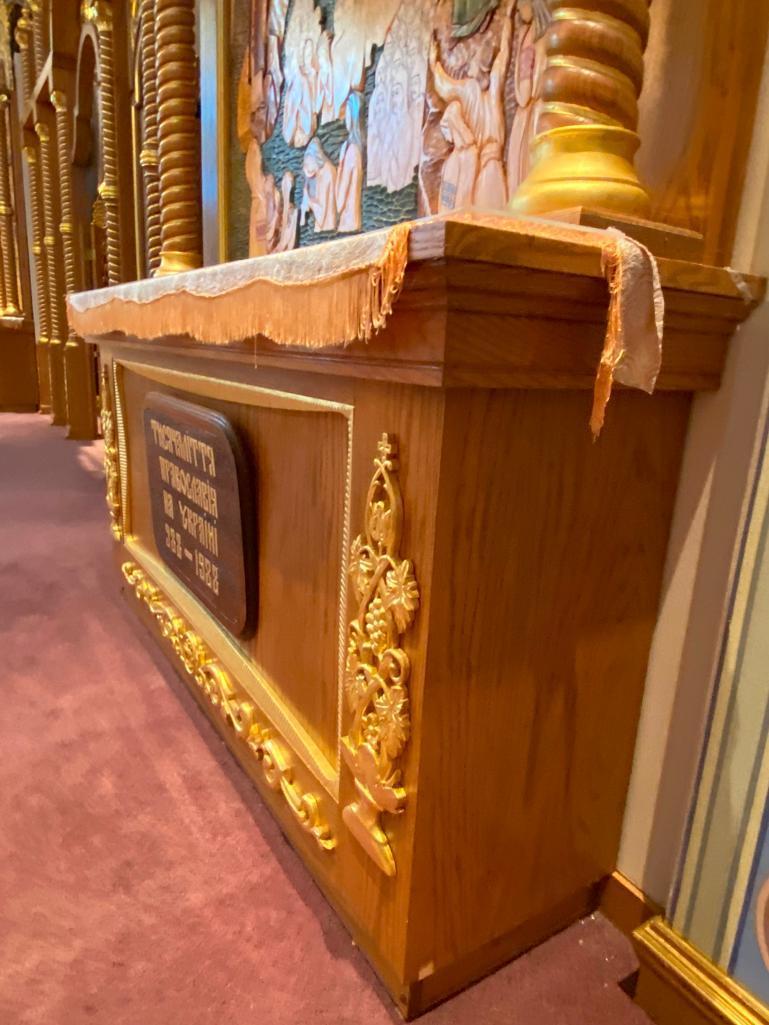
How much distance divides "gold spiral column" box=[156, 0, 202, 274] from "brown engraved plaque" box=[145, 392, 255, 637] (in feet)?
2.94

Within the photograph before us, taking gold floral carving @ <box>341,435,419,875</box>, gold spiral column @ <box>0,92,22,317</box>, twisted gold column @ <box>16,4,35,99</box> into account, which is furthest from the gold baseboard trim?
gold spiral column @ <box>0,92,22,317</box>

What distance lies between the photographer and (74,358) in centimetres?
542

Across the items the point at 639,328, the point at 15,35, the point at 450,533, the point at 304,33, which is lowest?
the point at 450,533

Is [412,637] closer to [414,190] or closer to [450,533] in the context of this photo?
[450,533]

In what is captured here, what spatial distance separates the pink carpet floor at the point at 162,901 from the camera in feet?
3.12

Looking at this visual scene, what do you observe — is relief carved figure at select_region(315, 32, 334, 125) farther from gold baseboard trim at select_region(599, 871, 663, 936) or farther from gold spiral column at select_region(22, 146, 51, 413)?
gold spiral column at select_region(22, 146, 51, 413)

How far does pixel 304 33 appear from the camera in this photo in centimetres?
193

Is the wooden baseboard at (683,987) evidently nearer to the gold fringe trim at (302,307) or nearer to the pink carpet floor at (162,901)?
the pink carpet floor at (162,901)

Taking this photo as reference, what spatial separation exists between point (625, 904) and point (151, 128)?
10.5 feet

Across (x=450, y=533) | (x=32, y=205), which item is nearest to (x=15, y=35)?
(x=32, y=205)

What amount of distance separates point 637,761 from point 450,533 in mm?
588

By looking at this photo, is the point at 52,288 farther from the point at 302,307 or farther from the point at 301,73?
the point at 302,307

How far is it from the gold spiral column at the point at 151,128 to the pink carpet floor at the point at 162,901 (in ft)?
5.64

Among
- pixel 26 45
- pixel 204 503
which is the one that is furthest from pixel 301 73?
pixel 26 45
